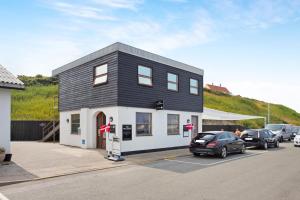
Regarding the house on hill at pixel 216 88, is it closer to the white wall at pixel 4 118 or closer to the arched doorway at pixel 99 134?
the arched doorway at pixel 99 134

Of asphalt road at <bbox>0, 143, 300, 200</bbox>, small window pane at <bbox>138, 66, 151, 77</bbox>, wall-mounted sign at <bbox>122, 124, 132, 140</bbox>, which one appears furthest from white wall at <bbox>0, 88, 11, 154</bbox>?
small window pane at <bbox>138, 66, 151, 77</bbox>

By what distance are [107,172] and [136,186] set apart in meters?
2.86

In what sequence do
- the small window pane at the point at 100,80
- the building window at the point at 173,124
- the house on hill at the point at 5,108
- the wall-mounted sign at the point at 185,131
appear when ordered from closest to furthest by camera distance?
the house on hill at the point at 5,108, the small window pane at the point at 100,80, the building window at the point at 173,124, the wall-mounted sign at the point at 185,131

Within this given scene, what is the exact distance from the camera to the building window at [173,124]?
65.7 ft

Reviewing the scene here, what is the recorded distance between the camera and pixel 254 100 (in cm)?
8288

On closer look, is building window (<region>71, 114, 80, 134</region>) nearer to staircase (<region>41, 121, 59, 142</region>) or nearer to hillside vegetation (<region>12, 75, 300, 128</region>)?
staircase (<region>41, 121, 59, 142</region>)

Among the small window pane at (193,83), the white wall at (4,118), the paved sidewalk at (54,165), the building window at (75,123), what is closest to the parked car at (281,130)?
the small window pane at (193,83)

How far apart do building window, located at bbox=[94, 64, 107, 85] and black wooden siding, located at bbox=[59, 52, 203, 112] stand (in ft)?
0.84

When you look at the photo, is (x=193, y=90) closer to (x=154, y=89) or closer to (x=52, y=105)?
(x=154, y=89)

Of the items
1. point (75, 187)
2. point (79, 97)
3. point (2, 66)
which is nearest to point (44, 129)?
point (79, 97)

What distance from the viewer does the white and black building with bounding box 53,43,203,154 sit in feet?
54.1

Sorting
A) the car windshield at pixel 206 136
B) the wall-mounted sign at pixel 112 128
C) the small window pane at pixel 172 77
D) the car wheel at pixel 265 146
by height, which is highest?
the small window pane at pixel 172 77

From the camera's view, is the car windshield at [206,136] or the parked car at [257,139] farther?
the parked car at [257,139]

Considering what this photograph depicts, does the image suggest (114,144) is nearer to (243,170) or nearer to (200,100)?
(243,170)
